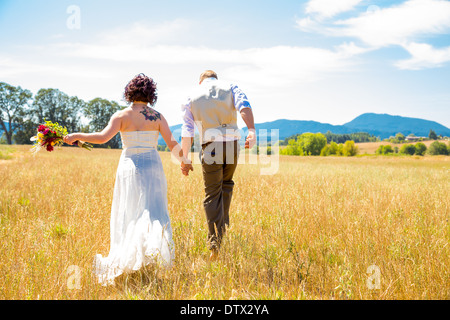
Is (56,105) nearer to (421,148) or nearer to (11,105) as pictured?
(11,105)

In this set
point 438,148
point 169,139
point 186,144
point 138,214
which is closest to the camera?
point 138,214

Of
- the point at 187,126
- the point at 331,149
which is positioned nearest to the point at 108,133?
the point at 187,126

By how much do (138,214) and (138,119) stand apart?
1.14 metres

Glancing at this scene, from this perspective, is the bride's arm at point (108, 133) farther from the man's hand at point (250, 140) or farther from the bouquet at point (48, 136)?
the man's hand at point (250, 140)

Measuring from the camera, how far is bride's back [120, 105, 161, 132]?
12.4ft

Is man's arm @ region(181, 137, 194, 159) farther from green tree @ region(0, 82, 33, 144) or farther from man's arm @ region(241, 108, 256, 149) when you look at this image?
green tree @ region(0, 82, 33, 144)

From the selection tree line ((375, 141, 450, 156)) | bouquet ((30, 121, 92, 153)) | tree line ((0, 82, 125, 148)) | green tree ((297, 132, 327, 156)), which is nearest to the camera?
bouquet ((30, 121, 92, 153))

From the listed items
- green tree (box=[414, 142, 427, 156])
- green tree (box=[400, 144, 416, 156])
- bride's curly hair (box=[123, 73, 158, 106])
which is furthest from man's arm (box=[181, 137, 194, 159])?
green tree (box=[400, 144, 416, 156])

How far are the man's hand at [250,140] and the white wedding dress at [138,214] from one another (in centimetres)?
122

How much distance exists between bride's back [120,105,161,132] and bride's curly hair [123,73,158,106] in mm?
110

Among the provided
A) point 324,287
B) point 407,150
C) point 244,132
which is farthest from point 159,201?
point 407,150

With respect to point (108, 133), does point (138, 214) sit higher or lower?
lower

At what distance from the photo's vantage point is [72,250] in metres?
3.95

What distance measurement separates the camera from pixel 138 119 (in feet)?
12.5
